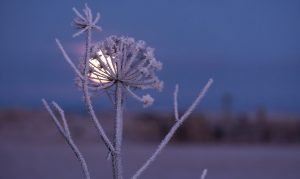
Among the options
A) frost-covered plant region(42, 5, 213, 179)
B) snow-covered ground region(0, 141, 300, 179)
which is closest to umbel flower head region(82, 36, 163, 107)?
frost-covered plant region(42, 5, 213, 179)

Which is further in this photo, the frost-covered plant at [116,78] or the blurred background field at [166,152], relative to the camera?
the blurred background field at [166,152]

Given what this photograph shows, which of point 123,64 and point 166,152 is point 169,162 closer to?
point 166,152

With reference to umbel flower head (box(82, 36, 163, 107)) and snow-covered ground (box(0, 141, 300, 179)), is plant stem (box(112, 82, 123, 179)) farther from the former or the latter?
snow-covered ground (box(0, 141, 300, 179))

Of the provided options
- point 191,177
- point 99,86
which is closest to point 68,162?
point 191,177

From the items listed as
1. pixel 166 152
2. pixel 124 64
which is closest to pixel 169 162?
pixel 166 152

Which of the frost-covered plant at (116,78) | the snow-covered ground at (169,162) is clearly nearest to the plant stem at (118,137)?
the frost-covered plant at (116,78)

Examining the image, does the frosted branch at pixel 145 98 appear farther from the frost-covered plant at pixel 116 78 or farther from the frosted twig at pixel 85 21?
the frosted twig at pixel 85 21

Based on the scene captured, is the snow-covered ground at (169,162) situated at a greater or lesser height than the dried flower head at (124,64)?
lesser

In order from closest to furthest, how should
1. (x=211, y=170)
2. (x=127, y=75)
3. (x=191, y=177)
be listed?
(x=127, y=75) → (x=191, y=177) → (x=211, y=170)

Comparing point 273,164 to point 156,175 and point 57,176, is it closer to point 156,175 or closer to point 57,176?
point 156,175
